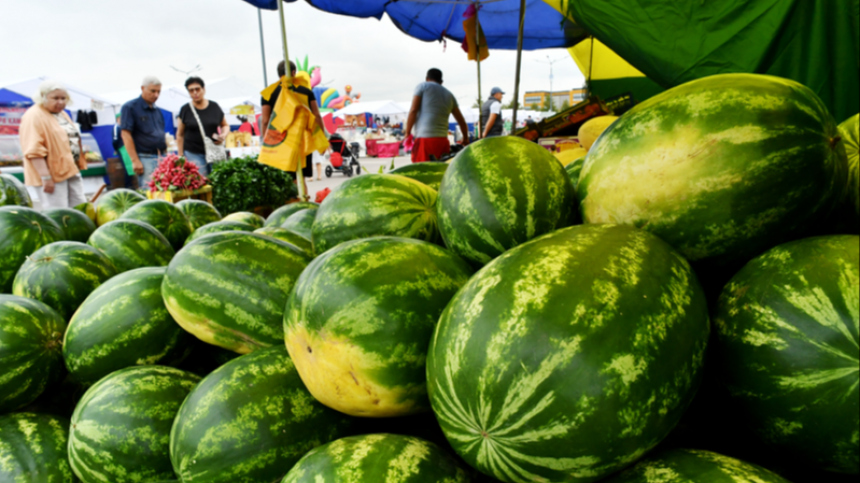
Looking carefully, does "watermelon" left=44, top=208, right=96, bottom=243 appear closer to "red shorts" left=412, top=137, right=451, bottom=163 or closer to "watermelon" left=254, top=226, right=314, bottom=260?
"watermelon" left=254, top=226, right=314, bottom=260

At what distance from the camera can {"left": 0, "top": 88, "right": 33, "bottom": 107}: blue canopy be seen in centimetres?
1188

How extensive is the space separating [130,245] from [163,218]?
59 cm

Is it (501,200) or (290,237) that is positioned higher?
(501,200)

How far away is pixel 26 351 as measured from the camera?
4.74 ft

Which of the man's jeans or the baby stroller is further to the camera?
the baby stroller

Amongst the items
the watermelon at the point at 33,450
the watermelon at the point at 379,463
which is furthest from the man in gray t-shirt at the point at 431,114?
the watermelon at the point at 379,463

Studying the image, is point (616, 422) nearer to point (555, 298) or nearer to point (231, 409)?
point (555, 298)

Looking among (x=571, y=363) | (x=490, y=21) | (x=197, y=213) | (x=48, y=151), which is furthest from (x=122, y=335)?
(x=490, y=21)

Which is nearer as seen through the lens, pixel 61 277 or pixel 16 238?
pixel 61 277

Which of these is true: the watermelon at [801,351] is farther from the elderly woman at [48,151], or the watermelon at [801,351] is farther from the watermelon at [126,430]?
the elderly woman at [48,151]

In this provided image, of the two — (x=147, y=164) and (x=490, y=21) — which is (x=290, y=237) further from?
(x=490, y=21)

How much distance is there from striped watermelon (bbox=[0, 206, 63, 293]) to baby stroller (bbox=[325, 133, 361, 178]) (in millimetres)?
13691

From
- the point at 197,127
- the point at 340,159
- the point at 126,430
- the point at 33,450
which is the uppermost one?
the point at 197,127

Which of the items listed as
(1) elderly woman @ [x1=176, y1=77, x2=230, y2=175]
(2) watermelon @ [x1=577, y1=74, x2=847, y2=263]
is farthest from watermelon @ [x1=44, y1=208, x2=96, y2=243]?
(1) elderly woman @ [x1=176, y1=77, x2=230, y2=175]
